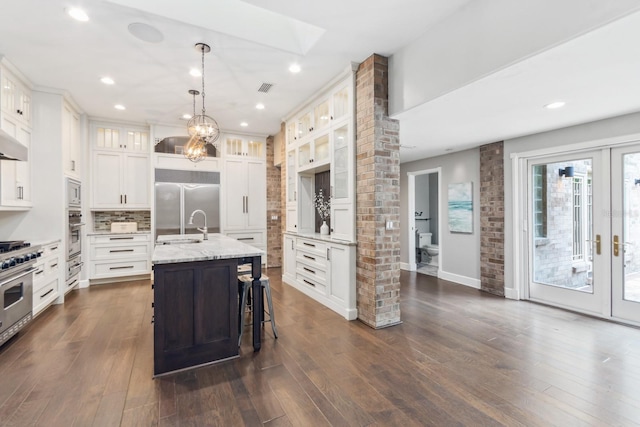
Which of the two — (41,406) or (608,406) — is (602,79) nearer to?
(608,406)

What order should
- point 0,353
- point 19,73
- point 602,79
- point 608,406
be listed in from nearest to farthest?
point 608,406
point 602,79
point 0,353
point 19,73

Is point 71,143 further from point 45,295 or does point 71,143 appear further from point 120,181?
point 45,295

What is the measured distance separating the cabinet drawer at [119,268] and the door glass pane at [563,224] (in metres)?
6.63

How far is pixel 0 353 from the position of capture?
280 centimetres

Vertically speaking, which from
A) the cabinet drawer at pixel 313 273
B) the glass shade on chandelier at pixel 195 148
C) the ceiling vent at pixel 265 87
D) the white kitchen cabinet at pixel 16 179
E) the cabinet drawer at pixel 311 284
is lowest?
the cabinet drawer at pixel 311 284

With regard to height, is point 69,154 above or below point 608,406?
above

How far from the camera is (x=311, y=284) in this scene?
4512mm

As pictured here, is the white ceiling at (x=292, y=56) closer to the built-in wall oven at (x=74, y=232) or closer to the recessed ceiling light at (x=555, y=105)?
the recessed ceiling light at (x=555, y=105)

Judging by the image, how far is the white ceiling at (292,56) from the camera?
246 centimetres

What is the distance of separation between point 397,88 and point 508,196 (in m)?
2.67

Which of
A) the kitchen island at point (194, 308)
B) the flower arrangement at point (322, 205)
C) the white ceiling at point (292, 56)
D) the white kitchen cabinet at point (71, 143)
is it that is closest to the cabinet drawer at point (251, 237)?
the flower arrangement at point (322, 205)

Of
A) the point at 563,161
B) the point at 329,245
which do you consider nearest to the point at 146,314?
the point at 329,245

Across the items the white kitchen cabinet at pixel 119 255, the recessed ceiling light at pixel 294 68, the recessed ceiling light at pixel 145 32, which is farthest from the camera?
the white kitchen cabinet at pixel 119 255

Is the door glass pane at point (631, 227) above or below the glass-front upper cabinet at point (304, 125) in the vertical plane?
below
